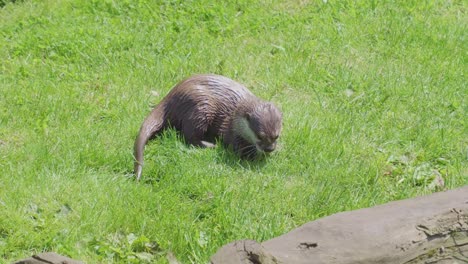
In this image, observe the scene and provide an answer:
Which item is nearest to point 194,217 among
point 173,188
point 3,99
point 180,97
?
point 173,188

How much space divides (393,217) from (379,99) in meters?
2.94

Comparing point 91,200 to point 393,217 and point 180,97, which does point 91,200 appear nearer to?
point 180,97

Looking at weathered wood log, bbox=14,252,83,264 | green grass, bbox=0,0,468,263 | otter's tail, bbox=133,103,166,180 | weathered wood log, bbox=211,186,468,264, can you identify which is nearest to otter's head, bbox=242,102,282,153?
green grass, bbox=0,0,468,263

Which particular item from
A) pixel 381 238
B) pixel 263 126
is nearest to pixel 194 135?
pixel 263 126

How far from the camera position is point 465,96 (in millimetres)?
6938

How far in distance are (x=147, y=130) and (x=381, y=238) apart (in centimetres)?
247

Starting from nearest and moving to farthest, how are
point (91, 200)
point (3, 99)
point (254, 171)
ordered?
point (91, 200) < point (254, 171) < point (3, 99)

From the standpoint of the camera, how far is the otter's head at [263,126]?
5.82 meters

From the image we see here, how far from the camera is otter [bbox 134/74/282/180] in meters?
5.87

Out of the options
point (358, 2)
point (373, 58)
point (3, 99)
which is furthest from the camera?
point (358, 2)

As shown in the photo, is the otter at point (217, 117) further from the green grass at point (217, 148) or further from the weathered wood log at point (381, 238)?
the weathered wood log at point (381, 238)

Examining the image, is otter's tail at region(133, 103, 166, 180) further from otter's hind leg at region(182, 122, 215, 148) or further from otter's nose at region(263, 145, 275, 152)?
otter's nose at region(263, 145, 275, 152)

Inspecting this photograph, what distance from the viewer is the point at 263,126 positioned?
5.83 m

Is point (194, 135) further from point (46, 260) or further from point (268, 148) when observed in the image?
point (46, 260)
